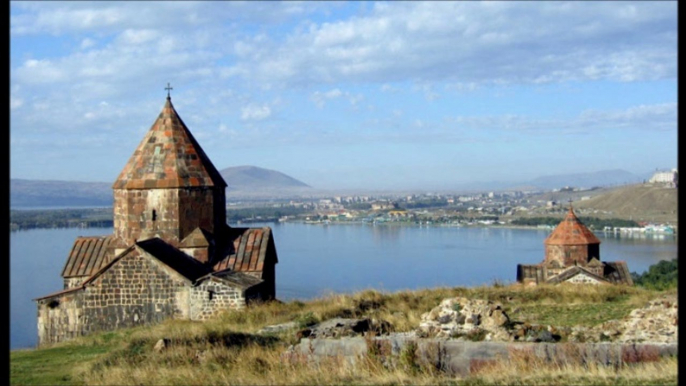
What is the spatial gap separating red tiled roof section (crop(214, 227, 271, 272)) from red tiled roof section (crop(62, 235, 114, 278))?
2168mm

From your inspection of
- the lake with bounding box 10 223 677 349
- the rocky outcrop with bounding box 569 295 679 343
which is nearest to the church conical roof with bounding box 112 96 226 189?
the lake with bounding box 10 223 677 349

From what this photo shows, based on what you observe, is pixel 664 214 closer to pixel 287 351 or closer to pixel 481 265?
pixel 481 265

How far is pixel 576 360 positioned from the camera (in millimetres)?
6012

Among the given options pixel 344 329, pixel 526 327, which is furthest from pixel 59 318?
pixel 526 327

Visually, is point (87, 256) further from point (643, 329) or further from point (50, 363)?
point (643, 329)

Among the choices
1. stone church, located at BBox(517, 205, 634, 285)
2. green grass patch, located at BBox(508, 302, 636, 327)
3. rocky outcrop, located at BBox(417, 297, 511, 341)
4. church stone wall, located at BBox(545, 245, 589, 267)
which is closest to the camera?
rocky outcrop, located at BBox(417, 297, 511, 341)

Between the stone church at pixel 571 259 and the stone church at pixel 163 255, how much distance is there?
10.9 m

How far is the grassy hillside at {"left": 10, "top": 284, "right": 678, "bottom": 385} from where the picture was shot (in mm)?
5672

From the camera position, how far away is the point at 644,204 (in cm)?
9850

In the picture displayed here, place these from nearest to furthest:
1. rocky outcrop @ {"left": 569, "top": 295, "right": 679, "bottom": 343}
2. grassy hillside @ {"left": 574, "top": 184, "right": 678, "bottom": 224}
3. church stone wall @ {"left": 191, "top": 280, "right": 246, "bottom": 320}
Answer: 1. rocky outcrop @ {"left": 569, "top": 295, "right": 679, "bottom": 343}
2. church stone wall @ {"left": 191, "top": 280, "right": 246, "bottom": 320}
3. grassy hillside @ {"left": 574, "top": 184, "right": 678, "bottom": 224}

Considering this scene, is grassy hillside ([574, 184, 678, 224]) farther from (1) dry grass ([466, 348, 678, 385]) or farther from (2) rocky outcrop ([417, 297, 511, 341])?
(1) dry grass ([466, 348, 678, 385])

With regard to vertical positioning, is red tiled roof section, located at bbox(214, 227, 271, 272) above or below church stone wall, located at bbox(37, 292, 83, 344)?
above

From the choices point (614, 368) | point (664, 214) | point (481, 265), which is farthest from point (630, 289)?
point (664, 214)

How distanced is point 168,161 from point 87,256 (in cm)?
233
